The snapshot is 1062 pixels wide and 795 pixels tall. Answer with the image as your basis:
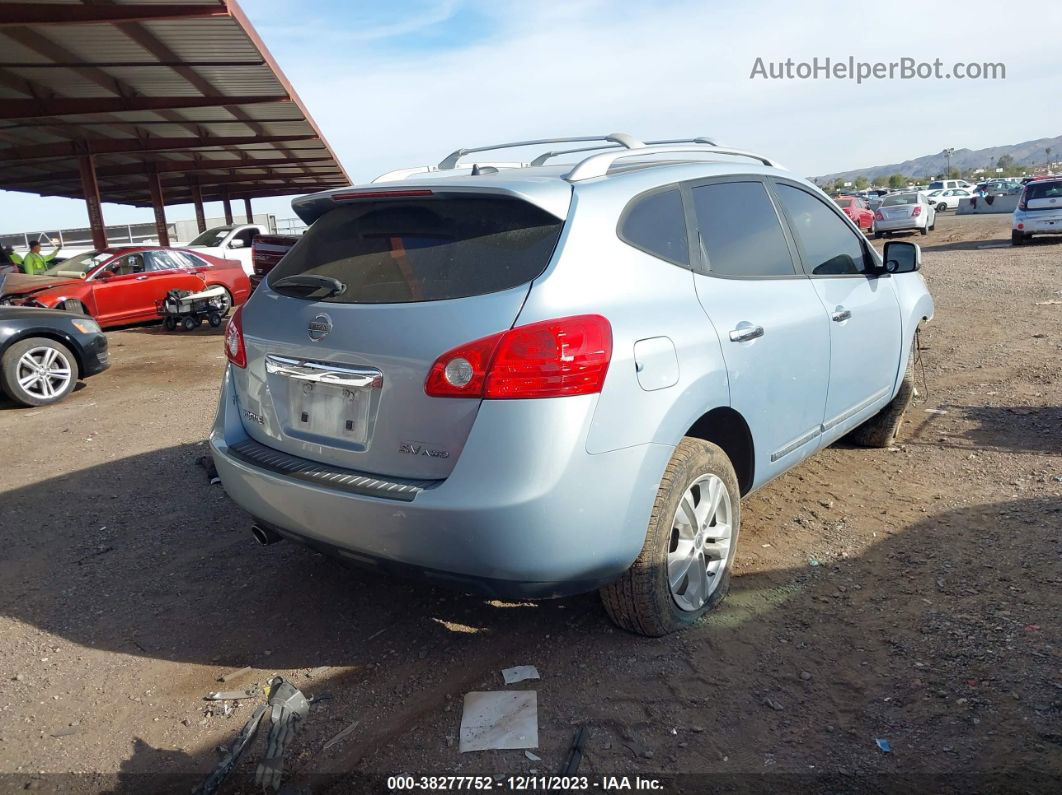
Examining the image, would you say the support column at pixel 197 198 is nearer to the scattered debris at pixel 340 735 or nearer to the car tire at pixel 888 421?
the car tire at pixel 888 421

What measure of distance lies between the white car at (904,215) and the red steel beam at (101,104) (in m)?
19.5

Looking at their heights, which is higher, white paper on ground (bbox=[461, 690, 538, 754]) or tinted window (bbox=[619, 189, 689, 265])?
tinted window (bbox=[619, 189, 689, 265])

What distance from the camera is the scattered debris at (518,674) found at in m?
3.12

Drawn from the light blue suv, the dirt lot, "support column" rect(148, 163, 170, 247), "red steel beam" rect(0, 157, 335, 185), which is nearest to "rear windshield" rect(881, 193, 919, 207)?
"red steel beam" rect(0, 157, 335, 185)

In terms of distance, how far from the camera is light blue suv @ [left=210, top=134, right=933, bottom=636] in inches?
107

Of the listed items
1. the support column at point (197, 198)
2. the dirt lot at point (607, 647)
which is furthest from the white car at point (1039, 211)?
the support column at point (197, 198)

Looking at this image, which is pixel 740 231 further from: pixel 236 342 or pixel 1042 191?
pixel 1042 191

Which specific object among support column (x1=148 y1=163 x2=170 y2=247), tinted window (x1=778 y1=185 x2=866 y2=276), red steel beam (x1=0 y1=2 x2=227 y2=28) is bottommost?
tinted window (x1=778 y1=185 x2=866 y2=276)

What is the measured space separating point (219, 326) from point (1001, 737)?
47.7 feet

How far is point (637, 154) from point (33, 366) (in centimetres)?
733

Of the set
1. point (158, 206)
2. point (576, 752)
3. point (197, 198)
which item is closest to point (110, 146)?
point (158, 206)

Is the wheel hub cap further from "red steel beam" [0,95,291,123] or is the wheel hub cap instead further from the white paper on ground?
"red steel beam" [0,95,291,123]

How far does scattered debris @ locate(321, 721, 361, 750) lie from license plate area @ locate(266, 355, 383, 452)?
3.12 ft

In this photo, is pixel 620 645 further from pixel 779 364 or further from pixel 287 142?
pixel 287 142
